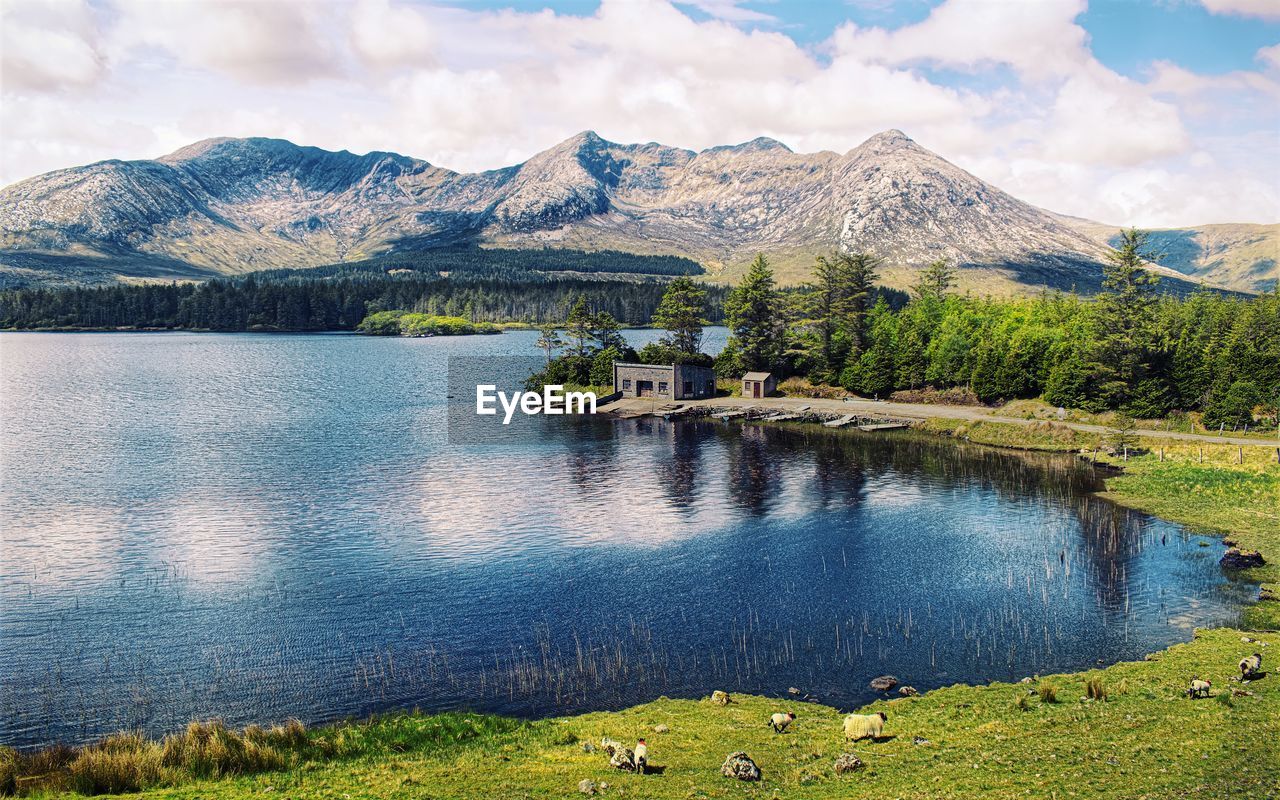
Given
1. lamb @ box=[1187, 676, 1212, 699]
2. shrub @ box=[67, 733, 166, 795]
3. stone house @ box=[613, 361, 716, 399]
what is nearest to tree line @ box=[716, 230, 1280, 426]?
stone house @ box=[613, 361, 716, 399]

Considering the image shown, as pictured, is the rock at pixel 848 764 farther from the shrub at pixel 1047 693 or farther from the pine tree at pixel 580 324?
the pine tree at pixel 580 324

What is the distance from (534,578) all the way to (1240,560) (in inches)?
1939

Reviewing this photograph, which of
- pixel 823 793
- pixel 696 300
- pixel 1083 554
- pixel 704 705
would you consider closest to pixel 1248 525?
pixel 1083 554

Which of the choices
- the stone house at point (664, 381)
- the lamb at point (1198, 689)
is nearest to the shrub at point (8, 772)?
the lamb at point (1198, 689)

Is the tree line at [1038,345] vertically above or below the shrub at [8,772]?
above

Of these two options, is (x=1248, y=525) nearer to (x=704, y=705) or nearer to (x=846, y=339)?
(x=704, y=705)

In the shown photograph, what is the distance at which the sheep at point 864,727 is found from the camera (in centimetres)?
3244

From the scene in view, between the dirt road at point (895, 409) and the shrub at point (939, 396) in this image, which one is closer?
the dirt road at point (895, 409)

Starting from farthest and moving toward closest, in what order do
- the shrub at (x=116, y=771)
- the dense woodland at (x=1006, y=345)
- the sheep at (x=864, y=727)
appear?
the dense woodland at (x=1006, y=345), the sheep at (x=864, y=727), the shrub at (x=116, y=771)

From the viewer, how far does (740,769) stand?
28.9 m

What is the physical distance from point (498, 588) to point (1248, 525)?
196ft

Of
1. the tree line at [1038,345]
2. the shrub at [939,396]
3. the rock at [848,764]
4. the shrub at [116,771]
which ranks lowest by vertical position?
the shrub at [116,771]

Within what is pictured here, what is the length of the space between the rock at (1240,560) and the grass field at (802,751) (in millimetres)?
19803

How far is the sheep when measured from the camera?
32438 millimetres
